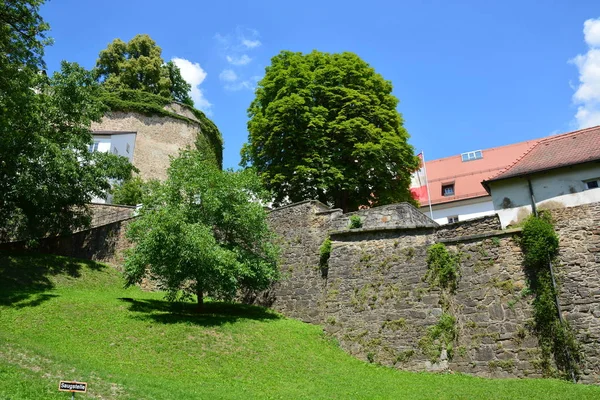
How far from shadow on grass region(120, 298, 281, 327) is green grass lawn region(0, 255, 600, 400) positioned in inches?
1.5

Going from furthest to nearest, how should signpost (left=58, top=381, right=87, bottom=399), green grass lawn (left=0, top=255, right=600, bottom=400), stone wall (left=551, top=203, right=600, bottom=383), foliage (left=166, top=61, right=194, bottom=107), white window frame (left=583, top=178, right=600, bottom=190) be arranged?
foliage (left=166, top=61, right=194, bottom=107) → white window frame (left=583, top=178, right=600, bottom=190) → stone wall (left=551, top=203, right=600, bottom=383) → green grass lawn (left=0, top=255, right=600, bottom=400) → signpost (left=58, top=381, right=87, bottom=399)

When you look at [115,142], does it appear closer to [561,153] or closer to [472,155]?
[472,155]

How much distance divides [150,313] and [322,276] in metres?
6.14

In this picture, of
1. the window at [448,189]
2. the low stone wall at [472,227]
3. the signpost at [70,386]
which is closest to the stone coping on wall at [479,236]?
the low stone wall at [472,227]

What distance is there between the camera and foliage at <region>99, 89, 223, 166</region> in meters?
41.8

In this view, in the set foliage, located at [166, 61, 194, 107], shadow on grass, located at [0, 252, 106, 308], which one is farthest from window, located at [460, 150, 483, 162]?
foliage, located at [166, 61, 194, 107]

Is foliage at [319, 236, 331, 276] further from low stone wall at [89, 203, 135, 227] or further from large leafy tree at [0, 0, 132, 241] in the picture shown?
low stone wall at [89, 203, 135, 227]

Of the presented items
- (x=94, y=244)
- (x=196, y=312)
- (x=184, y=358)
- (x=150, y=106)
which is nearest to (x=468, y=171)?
(x=196, y=312)

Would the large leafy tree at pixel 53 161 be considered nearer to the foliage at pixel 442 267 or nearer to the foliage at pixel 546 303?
the foliage at pixel 442 267

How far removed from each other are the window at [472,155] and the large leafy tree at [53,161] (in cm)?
2422

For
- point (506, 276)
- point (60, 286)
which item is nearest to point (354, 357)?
point (506, 276)

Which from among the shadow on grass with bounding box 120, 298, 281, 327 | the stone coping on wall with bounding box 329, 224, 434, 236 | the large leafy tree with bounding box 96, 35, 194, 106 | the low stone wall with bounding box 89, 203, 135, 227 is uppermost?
the large leafy tree with bounding box 96, 35, 194, 106

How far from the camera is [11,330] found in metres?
13.9

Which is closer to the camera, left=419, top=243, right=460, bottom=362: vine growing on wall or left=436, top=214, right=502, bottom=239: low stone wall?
left=419, top=243, right=460, bottom=362: vine growing on wall
